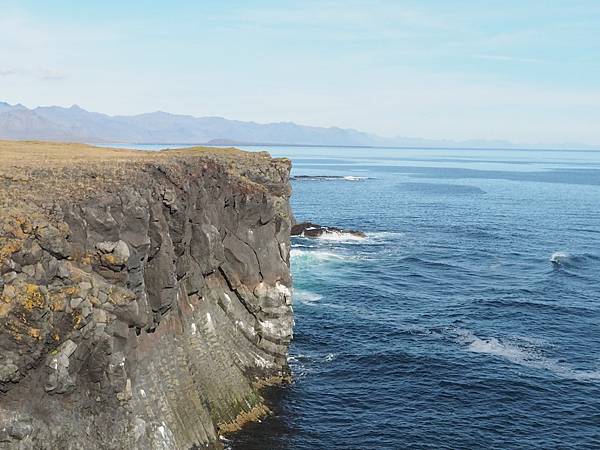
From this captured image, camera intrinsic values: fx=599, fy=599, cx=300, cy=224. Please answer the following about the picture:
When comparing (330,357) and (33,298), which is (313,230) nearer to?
(330,357)

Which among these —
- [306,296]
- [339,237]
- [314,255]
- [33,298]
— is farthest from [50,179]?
[339,237]

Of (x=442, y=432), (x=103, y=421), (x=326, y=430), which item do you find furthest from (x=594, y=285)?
(x=103, y=421)

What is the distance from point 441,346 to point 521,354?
7806 millimetres

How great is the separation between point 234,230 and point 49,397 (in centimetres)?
2898

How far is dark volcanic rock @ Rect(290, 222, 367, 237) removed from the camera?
122m

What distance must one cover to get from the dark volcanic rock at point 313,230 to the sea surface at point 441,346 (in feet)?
10.1

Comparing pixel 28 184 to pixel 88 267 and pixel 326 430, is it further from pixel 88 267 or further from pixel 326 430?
pixel 326 430

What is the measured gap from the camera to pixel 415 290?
3241 inches

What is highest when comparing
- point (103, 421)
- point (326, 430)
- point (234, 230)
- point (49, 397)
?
point (234, 230)

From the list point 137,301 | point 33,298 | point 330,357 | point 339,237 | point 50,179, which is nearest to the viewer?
point 33,298

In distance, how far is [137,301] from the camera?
36.4 meters

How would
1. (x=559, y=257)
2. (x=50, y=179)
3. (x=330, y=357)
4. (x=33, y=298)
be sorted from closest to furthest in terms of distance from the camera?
(x=33, y=298) → (x=50, y=179) → (x=330, y=357) → (x=559, y=257)

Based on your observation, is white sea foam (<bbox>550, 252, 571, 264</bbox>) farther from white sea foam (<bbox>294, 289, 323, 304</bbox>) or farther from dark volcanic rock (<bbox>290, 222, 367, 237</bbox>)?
white sea foam (<bbox>294, 289, 323, 304</bbox>)

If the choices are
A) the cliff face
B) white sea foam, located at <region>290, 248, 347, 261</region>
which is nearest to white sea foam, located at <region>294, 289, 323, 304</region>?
the cliff face
